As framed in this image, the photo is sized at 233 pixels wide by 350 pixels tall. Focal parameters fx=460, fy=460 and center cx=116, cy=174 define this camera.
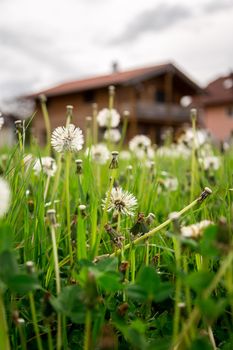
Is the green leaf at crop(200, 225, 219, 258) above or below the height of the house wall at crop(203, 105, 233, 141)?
below

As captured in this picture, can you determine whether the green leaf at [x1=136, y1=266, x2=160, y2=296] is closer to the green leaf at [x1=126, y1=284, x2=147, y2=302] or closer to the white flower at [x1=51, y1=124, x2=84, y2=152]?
the green leaf at [x1=126, y1=284, x2=147, y2=302]

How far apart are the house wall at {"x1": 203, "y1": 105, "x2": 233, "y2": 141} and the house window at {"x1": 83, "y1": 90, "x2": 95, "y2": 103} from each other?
10.8 meters

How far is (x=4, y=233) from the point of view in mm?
622

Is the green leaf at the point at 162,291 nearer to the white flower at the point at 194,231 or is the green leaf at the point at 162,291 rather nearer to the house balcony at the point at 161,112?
the white flower at the point at 194,231

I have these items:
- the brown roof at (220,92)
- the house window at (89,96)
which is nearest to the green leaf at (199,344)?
the house window at (89,96)

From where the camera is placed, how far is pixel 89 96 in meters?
25.7

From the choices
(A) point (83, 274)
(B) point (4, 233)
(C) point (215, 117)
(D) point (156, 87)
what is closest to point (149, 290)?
(A) point (83, 274)

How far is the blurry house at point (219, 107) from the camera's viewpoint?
3297 cm

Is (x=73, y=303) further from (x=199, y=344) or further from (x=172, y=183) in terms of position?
(x=172, y=183)

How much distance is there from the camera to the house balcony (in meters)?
24.0

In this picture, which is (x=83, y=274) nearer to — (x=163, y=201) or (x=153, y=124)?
(x=163, y=201)

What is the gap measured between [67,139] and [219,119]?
1315 inches

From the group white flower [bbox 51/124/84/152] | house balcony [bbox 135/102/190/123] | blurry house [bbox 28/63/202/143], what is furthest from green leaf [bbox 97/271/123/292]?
house balcony [bbox 135/102/190/123]

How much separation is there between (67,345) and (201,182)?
1081 millimetres
